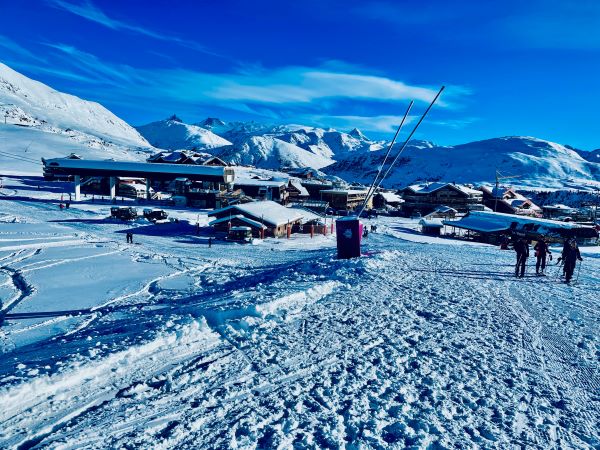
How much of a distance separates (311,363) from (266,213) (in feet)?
97.7

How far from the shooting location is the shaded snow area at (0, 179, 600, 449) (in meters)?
5.63

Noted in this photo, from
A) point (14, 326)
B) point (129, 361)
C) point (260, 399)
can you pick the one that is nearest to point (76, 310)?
point (14, 326)

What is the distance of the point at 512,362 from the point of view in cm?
797

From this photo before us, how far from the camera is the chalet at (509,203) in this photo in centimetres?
7644

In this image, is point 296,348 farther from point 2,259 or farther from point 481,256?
point 2,259

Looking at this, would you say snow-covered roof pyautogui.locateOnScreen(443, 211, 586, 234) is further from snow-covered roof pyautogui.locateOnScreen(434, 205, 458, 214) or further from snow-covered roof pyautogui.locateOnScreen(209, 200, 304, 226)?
snow-covered roof pyautogui.locateOnScreen(209, 200, 304, 226)

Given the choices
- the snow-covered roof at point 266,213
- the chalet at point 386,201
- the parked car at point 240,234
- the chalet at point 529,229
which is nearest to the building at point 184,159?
the chalet at point 386,201

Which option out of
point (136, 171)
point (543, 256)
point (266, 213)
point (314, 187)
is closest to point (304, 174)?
point (314, 187)

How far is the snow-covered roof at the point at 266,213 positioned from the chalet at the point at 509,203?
49.1 meters

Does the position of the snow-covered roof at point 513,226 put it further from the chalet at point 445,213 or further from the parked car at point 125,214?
the parked car at point 125,214

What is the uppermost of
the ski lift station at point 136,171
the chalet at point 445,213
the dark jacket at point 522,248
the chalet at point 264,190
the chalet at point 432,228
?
the ski lift station at point 136,171

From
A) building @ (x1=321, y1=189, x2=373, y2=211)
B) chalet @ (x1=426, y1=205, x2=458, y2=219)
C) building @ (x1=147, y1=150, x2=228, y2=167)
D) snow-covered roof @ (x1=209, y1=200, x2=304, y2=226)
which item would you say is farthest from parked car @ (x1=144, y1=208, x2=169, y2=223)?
chalet @ (x1=426, y1=205, x2=458, y2=219)

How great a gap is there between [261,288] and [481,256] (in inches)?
564

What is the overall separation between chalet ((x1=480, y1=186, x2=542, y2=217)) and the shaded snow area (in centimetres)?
6789
